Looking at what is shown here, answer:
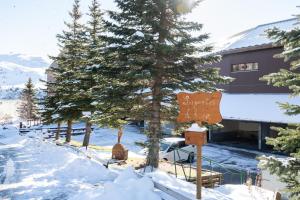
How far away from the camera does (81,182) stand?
12.6 m

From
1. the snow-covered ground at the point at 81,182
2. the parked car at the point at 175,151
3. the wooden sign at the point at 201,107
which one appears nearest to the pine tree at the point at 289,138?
the wooden sign at the point at 201,107

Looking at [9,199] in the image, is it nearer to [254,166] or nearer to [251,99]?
[254,166]

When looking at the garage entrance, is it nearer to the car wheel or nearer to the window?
the window

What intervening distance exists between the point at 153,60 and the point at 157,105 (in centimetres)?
201

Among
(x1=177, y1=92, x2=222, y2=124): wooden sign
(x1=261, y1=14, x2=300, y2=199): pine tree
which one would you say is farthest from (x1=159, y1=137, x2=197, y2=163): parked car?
(x1=261, y1=14, x2=300, y2=199): pine tree

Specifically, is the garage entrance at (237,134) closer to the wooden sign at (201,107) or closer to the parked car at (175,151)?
the parked car at (175,151)

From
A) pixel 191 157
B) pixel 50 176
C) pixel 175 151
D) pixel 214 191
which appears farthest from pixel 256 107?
pixel 50 176

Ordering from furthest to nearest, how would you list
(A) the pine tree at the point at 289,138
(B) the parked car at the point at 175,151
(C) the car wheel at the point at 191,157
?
(C) the car wheel at the point at 191,157, (B) the parked car at the point at 175,151, (A) the pine tree at the point at 289,138

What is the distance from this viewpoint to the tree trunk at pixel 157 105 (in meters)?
14.9

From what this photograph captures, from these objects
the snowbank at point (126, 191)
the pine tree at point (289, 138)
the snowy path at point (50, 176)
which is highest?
the pine tree at point (289, 138)

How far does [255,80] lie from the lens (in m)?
29.7

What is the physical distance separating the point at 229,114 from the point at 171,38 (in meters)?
14.5

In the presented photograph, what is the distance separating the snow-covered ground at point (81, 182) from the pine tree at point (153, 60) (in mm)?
2878

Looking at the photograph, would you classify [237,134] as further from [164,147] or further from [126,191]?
[126,191]
